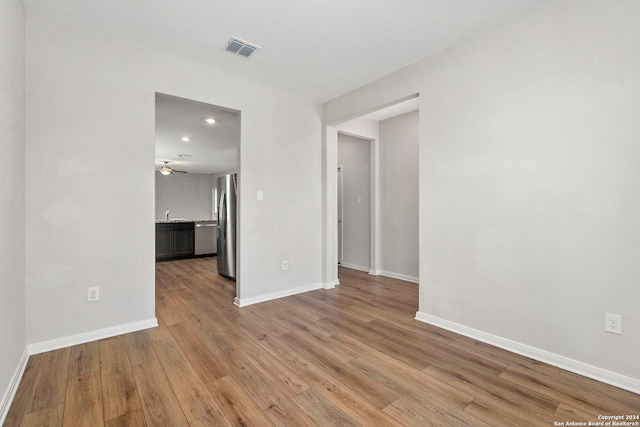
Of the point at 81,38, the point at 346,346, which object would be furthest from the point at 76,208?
the point at 346,346

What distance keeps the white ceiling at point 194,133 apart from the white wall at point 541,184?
2403 millimetres

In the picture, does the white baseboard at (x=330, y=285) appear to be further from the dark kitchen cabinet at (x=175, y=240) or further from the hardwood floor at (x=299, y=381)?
the dark kitchen cabinet at (x=175, y=240)

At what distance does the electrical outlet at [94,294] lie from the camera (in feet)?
8.07

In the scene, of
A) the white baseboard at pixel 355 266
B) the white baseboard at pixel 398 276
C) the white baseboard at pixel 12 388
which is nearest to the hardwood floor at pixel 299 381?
the white baseboard at pixel 12 388

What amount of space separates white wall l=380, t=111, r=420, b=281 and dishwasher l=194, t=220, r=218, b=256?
4359 millimetres

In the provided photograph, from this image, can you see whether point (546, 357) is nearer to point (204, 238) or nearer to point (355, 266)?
point (355, 266)

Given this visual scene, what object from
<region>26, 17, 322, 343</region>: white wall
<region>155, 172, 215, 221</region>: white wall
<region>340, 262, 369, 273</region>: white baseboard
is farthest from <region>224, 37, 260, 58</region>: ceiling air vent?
<region>155, 172, 215, 221</region>: white wall

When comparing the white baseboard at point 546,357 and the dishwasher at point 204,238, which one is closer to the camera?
the white baseboard at point 546,357

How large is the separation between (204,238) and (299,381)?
19.3 ft

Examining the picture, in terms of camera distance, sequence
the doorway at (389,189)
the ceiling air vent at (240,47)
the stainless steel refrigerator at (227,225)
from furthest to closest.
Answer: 1. the stainless steel refrigerator at (227,225)
2. the doorway at (389,189)
3. the ceiling air vent at (240,47)

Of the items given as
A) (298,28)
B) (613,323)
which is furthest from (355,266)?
(298,28)

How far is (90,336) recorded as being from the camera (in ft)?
8.04

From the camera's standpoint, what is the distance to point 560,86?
206cm

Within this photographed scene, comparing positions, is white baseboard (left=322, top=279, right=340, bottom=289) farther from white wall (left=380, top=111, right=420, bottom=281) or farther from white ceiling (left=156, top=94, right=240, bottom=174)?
white ceiling (left=156, top=94, right=240, bottom=174)
